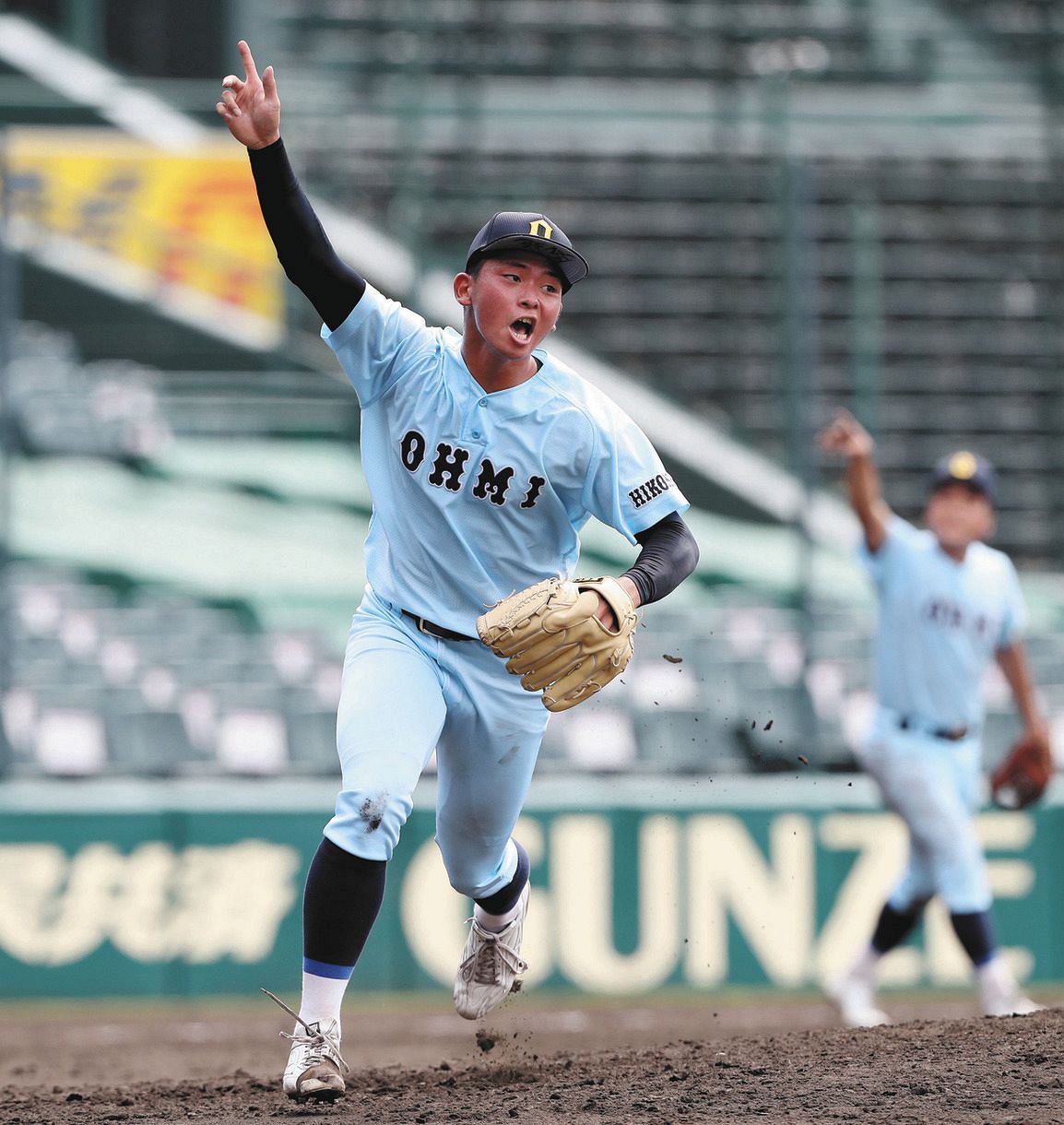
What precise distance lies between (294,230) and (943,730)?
403 cm

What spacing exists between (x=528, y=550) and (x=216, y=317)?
8.35m

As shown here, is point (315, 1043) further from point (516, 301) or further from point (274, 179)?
point (274, 179)

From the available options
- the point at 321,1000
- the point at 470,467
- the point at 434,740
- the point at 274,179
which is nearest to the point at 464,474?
the point at 470,467

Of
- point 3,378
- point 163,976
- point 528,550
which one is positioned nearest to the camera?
point 528,550

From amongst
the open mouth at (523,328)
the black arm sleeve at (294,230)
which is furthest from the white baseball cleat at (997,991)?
the black arm sleeve at (294,230)

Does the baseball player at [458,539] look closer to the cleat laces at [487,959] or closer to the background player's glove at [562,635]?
the background player's glove at [562,635]

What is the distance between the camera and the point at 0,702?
28.9 ft

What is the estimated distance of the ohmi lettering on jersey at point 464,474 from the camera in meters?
4.47

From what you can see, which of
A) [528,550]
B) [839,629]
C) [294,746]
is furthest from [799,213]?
[528,550]

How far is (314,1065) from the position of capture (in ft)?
14.0

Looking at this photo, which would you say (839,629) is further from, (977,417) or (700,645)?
(977,417)

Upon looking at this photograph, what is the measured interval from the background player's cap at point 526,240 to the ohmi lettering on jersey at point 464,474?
46 cm

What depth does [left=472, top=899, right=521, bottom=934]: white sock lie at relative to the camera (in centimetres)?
521

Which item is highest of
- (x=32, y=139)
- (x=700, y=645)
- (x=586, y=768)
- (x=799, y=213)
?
(x=32, y=139)
